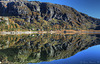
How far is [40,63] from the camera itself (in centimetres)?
2847

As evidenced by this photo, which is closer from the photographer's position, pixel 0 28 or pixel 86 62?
pixel 86 62

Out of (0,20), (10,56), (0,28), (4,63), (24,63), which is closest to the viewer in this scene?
(4,63)

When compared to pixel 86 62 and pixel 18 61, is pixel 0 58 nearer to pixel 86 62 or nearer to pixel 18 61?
pixel 18 61

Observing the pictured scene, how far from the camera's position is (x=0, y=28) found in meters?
145

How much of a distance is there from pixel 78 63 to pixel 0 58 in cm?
2188

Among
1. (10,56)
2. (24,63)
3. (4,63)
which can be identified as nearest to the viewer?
(4,63)

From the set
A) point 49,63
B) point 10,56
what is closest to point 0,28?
point 10,56

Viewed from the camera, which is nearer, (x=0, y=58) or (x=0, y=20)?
(x=0, y=58)

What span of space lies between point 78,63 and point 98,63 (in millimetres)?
5493

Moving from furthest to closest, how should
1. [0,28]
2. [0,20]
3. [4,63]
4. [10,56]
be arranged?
1. [0,20]
2. [0,28]
3. [10,56]
4. [4,63]

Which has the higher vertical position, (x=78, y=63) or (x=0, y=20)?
(x=0, y=20)

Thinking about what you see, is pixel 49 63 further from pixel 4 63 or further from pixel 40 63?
pixel 4 63

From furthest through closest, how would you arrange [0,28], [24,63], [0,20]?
[0,20], [0,28], [24,63]

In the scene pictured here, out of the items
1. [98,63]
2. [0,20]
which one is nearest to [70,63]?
[98,63]
